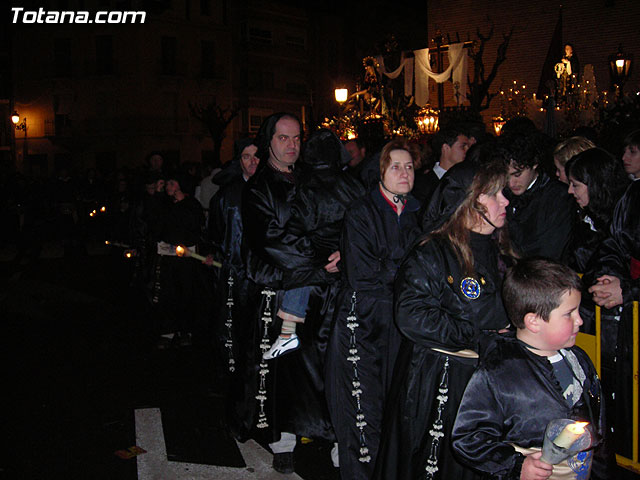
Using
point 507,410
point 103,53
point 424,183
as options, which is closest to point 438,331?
point 507,410

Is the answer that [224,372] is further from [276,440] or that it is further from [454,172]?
[454,172]

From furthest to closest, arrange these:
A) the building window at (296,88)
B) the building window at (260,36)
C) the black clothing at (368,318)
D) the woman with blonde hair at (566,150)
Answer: the building window at (296,88) → the building window at (260,36) → the woman with blonde hair at (566,150) → the black clothing at (368,318)

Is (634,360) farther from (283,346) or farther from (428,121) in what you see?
(428,121)

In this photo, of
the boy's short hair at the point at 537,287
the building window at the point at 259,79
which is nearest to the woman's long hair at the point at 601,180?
the boy's short hair at the point at 537,287

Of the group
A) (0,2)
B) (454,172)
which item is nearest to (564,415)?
(454,172)

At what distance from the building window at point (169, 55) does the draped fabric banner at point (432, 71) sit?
23.4m

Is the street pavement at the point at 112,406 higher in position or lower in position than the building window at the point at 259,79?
lower

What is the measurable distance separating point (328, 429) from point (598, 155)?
281cm

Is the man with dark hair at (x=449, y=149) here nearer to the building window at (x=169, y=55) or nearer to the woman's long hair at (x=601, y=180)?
the woman's long hair at (x=601, y=180)

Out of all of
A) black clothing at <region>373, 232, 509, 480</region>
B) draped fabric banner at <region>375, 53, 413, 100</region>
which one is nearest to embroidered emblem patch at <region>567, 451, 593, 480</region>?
black clothing at <region>373, 232, 509, 480</region>

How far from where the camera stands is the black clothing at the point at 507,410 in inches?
109

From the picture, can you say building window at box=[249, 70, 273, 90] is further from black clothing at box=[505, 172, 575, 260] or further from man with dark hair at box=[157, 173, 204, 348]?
black clothing at box=[505, 172, 575, 260]

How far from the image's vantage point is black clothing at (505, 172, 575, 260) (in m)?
4.81

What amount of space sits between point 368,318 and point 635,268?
6.16 ft
